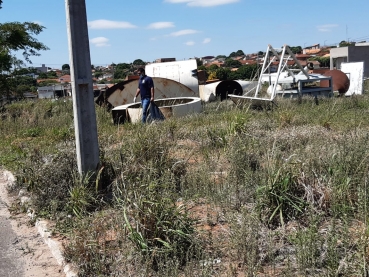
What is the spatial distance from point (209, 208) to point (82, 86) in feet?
7.62

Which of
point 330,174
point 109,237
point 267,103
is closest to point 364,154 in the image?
point 330,174

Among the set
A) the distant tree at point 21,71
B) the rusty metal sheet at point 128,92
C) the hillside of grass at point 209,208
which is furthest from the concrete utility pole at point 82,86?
the distant tree at point 21,71

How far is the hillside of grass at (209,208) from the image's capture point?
3.68 m

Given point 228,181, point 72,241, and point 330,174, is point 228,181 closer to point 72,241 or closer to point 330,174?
point 330,174

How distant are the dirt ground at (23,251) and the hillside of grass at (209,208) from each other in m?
0.22

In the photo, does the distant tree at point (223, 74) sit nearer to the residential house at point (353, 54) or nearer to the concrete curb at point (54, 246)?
the residential house at point (353, 54)

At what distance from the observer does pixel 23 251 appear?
4793mm

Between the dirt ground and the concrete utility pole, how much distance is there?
102cm

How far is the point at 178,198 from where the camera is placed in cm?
524

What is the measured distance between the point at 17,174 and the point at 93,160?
1.63 meters

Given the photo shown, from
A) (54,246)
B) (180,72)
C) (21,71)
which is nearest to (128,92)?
(180,72)

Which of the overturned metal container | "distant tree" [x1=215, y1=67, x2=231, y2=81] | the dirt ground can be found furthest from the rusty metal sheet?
"distant tree" [x1=215, y1=67, x2=231, y2=81]

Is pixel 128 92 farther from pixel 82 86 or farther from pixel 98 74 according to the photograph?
pixel 98 74

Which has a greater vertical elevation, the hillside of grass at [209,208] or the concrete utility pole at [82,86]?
the concrete utility pole at [82,86]
